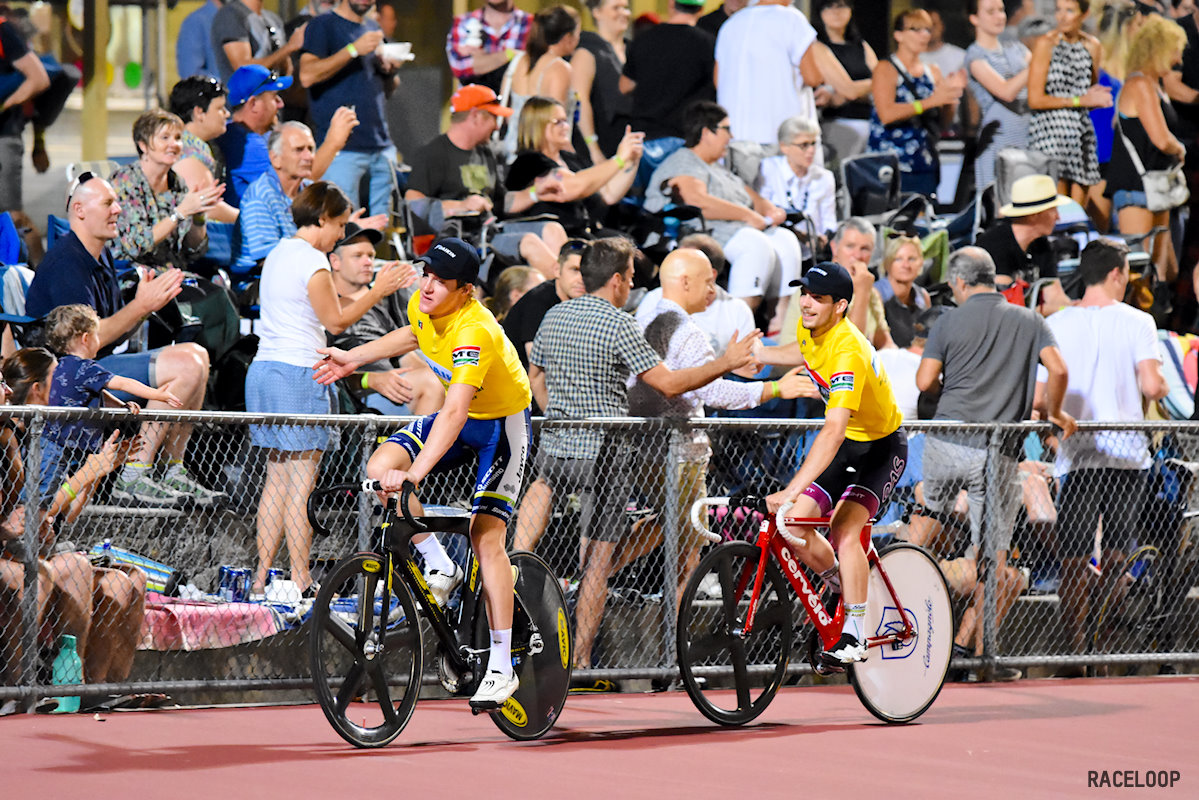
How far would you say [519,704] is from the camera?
7.42 meters

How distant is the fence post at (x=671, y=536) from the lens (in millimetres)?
9023

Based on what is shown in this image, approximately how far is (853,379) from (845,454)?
0.48 metres

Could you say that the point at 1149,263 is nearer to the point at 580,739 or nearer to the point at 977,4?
the point at 977,4

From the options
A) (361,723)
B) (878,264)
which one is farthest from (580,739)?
(878,264)

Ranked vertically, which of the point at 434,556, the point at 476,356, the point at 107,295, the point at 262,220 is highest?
the point at 476,356

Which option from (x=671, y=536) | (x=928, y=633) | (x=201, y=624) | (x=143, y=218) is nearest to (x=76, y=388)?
(x=201, y=624)

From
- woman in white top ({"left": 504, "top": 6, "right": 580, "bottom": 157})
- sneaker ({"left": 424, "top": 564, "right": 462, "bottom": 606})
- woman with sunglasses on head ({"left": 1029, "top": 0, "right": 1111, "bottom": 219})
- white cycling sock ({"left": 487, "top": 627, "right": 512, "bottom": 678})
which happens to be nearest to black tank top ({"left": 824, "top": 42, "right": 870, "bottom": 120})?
woman with sunglasses on head ({"left": 1029, "top": 0, "right": 1111, "bottom": 219})

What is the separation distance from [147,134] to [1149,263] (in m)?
8.38

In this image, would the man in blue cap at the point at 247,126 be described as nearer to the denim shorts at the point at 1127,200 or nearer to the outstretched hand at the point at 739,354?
the outstretched hand at the point at 739,354

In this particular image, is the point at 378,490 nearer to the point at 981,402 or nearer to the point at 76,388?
the point at 76,388

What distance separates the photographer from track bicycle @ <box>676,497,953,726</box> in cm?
787

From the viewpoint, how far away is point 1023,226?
513 inches

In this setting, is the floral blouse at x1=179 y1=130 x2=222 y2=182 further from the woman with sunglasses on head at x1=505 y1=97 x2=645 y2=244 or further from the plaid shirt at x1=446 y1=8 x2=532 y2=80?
the plaid shirt at x1=446 y1=8 x2=532 y2=80

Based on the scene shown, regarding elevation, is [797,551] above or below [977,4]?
below
